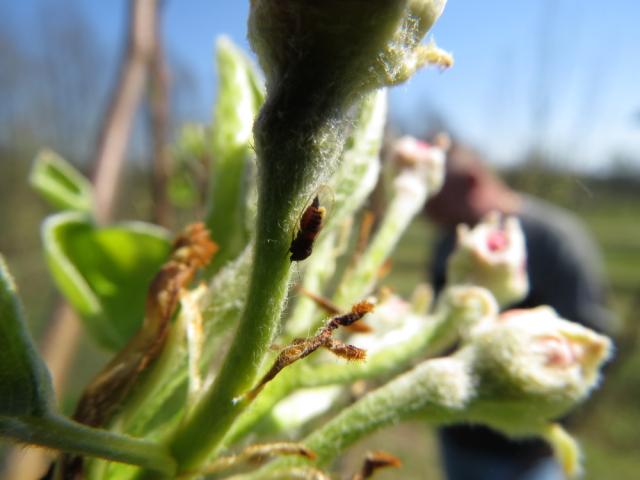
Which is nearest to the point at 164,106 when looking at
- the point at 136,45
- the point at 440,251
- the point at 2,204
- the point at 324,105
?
the point at 136,45

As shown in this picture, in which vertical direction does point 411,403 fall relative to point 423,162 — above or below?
below

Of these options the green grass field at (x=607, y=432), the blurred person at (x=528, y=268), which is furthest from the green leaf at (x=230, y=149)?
the green grass field at (x=607, y=432)

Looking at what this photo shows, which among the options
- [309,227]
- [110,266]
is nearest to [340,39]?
[309,227]

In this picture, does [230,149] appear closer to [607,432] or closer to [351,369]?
[351,369]

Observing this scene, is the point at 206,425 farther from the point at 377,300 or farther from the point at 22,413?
the point at 377,300

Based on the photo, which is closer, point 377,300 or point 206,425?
point 206,425

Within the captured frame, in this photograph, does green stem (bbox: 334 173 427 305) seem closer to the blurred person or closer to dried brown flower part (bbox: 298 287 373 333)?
dried brown flower part (bbox: 298 287 373 333)

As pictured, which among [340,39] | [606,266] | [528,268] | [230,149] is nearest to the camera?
[340,39]
